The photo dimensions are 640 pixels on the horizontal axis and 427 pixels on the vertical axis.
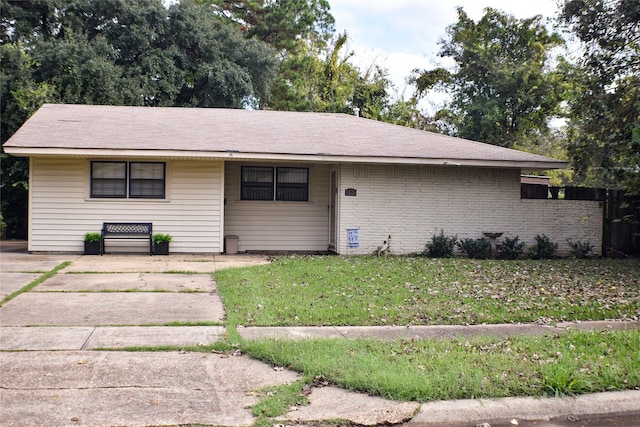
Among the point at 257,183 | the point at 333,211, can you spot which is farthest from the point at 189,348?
the point at 257,183

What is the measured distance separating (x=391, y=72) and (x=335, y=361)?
31.8 meters

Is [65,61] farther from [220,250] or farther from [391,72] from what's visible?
[391,72]

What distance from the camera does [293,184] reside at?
663 inches

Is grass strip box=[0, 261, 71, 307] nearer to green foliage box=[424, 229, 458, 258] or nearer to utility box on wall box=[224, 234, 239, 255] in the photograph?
utility box on wall box=[224, 234, 239, 255]

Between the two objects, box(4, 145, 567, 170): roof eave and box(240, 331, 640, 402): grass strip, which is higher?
box(4, 145, 567, 170): roof eave

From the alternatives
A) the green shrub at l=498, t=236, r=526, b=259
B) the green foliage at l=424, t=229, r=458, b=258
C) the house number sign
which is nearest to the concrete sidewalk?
the house number sign

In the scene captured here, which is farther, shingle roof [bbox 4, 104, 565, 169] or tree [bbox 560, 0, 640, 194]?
shingle roof [bbox 4, 104, 565, 169]

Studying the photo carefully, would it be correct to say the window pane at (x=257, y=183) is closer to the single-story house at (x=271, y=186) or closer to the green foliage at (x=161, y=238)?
the single-story house at (x=271, y=186)

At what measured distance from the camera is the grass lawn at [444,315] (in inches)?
208

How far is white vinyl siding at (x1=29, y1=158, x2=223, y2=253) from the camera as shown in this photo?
15.1m

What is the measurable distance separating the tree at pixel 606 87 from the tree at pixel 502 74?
1347 centimetres

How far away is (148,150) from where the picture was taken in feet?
47.1

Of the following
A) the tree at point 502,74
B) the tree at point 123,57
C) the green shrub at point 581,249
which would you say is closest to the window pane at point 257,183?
the tree at point 123,57

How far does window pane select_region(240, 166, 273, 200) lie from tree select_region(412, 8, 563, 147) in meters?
15.3
